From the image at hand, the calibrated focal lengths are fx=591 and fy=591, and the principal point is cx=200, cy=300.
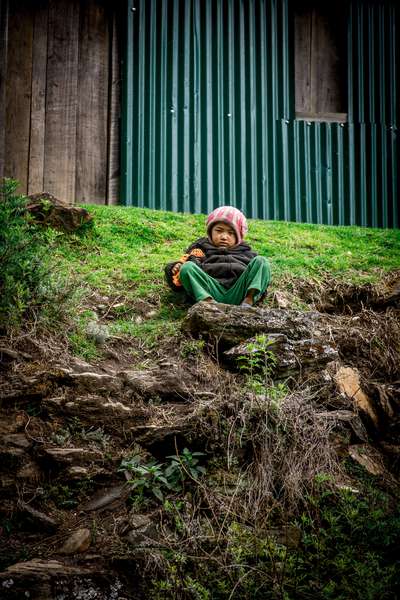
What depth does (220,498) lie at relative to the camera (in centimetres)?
331

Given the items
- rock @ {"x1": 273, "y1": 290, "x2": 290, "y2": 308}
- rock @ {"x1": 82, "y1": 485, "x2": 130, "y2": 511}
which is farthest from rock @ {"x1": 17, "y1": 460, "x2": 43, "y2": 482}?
rock @ {"x1": 273, "y1": 290, "x2": 290, "y2": 308}

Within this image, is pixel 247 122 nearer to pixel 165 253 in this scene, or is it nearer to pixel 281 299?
pixel 165 253

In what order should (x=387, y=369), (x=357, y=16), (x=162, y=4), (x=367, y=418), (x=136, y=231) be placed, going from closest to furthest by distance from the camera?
(x=367, y=418) < (x=387, y=369) < (x=136, y=231) < (x=162, y=4) < (x=357, y=16)

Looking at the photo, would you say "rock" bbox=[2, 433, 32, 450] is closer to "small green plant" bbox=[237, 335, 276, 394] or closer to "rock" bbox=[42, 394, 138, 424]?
"rock" bbox=[42, 394, 138, 424]

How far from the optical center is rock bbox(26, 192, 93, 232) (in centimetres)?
632

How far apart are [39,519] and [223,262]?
9.29ft

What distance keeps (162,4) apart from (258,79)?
5.57 feet

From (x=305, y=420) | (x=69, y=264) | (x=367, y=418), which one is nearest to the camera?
(x=305, y=420)

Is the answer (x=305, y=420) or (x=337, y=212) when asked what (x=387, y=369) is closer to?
(x=305, y=420)

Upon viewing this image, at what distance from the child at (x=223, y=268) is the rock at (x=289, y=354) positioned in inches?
19.1

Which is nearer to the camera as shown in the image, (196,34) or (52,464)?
(52,464)

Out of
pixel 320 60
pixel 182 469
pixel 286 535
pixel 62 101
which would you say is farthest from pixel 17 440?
pixel 320 60

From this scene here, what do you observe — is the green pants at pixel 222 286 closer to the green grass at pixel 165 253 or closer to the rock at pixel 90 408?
the green grass at pixel 165 253

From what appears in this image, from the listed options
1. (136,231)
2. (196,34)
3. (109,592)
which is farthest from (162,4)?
(109,592)
